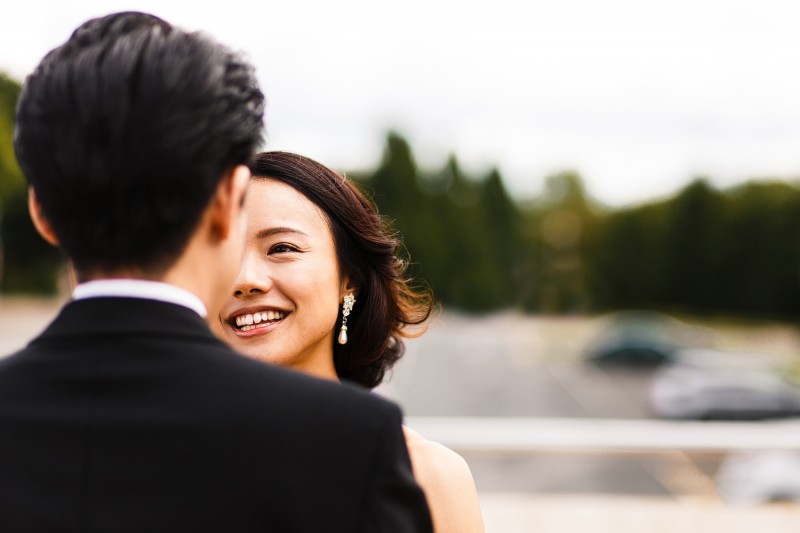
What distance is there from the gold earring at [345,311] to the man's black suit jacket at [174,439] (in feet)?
3.76

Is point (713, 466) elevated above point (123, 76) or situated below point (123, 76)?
below

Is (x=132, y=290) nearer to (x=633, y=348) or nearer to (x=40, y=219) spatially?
(x=40, y=219)

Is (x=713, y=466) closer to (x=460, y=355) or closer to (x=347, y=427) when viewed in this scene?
(x=347, y=427)

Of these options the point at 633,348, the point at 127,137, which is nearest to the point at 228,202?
the point at 127,137

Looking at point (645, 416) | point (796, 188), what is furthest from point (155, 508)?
point (796, 188)

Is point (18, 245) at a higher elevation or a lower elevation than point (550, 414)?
lower

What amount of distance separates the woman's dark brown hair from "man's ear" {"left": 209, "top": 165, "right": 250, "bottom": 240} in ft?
3.10

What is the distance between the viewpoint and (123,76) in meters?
0.92

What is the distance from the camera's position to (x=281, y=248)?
6.32 ft

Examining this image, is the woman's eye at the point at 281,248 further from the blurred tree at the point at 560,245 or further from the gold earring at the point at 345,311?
the blurred tree at the point at 560,245

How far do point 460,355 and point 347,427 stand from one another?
31365 mm

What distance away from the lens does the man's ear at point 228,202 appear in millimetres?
990

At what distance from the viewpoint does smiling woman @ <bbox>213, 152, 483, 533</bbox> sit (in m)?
1.91

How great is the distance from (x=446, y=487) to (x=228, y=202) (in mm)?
781
